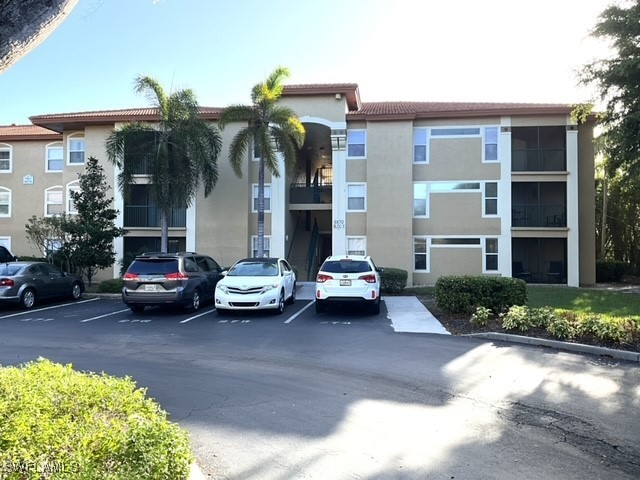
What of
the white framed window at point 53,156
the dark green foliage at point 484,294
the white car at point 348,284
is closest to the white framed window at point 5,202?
the white framed window at point 53,156

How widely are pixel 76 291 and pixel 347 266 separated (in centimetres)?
1056

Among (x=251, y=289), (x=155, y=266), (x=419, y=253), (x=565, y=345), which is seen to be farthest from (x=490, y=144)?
(x=155, y=266)

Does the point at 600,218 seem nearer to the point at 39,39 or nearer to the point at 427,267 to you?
the point at 427,267

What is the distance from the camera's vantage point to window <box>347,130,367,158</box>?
23.5 m

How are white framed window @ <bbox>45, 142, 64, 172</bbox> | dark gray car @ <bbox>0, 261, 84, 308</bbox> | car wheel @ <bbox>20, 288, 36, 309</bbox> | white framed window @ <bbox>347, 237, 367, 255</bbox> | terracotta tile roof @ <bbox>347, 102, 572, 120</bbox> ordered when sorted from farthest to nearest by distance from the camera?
white framed window @ <bbox>45, 142, 64, 172</bbox>
white framed window @ <bbox>347, 237, 367, 255</bbox>
terracotta tile roof @ <bbox>347, 102, 572, 120</bbox>
car wheel @ <bbox>20, 288, 36, 309</bbox>
dark gray car @ <bbox>0, 261, 84, 308</bbox>

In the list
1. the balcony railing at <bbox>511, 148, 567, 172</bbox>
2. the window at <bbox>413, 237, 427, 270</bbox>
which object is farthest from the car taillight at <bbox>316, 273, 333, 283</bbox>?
the balcony railing at <bbox>511, 148, 567, 172</bbox>

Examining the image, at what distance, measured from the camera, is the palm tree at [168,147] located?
20172 mm

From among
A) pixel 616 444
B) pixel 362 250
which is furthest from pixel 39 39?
pixel 362 250

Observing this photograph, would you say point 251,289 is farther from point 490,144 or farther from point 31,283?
point 490,144

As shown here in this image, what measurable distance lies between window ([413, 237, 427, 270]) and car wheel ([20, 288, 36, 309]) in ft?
50.6

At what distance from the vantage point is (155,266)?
13.7 m

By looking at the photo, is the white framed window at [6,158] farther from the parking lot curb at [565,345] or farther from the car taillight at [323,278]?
the parking lot curb at [565,345]

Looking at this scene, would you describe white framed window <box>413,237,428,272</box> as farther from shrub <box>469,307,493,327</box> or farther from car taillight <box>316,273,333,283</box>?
shrub <box>469,307,493,327</box>

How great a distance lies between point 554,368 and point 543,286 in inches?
616
